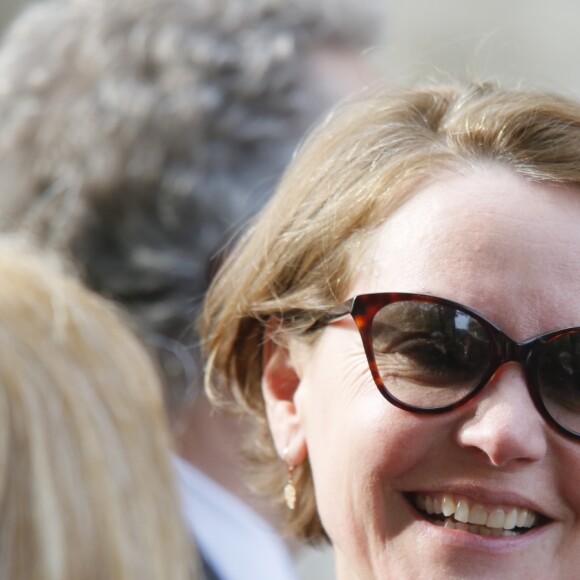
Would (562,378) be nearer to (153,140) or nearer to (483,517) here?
(483,517)

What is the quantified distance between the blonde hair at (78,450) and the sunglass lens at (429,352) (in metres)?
0.54

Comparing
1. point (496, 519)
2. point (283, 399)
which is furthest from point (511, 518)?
point (283, 399)

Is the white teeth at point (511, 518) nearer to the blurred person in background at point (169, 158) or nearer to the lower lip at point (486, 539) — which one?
the lower lip at point (486, 539)

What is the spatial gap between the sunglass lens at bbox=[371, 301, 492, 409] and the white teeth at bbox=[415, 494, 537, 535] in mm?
148

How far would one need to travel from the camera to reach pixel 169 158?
10.0 feet

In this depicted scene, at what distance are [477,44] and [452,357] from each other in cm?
98

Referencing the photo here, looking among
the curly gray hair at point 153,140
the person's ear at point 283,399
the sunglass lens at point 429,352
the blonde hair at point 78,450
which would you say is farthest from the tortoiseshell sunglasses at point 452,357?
the curly gray hair at point 153,140

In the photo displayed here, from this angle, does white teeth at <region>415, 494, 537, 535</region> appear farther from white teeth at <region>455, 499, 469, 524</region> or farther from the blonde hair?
the blonde hair

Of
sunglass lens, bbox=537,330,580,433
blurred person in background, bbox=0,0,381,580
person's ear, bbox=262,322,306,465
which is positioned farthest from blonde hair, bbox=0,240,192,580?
blurred person in background, bbox=0,0,381,580

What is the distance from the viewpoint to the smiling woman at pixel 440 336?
59.7 inches

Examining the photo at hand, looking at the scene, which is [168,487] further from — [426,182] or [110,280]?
[110,280]

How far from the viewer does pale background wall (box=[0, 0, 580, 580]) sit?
2.26 meters

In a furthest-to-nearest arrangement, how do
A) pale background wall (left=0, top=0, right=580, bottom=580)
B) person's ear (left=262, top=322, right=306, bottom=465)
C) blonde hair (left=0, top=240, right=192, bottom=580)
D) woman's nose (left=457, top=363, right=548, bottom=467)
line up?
1. pale background wall (left=0, top=0, right=580, bottom=580)
2. person's ear (left=262, top=322, right=306, bottom=465)
3. blonde hair (left=0, top=240, right=192, bottom=580)
4. woman's nose (left=457, top=363, right=548, bottom=467)

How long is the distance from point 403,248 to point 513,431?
13.3 inches
